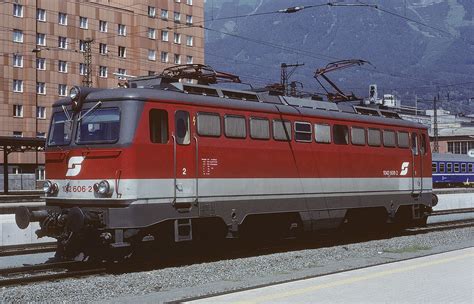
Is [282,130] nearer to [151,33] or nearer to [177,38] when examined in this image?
[151,33]

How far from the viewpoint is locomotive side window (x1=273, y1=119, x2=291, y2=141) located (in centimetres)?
1686

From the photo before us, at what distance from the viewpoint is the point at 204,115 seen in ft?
49.1

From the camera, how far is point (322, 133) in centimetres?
1847

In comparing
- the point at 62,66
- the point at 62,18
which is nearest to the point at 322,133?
the point at 62,66

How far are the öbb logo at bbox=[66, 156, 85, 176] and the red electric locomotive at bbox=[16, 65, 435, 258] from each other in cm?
2

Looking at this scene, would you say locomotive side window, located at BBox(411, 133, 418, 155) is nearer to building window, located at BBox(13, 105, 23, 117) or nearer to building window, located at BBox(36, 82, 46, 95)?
building window, located at BBox(13, 105, 23, 117)

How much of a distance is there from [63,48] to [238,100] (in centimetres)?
6096

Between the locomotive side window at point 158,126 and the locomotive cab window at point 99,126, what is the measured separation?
2.31 feet

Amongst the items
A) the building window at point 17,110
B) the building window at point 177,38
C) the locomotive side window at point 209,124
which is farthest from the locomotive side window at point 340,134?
the building window at point 177,38

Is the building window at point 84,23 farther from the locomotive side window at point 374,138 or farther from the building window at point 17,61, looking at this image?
the locomotive side window at point 374,138

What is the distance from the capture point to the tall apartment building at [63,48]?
224ft

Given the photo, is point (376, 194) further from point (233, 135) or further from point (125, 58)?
point (125, 58)

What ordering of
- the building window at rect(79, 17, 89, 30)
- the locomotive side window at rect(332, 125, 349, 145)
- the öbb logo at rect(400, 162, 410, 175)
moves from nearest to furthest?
the locomotive side window at rect(332, 125, 349, 145) < the öbb logo at rect(400, 162, 410, 175) < the building window at rect(79, 17, 89, 30)

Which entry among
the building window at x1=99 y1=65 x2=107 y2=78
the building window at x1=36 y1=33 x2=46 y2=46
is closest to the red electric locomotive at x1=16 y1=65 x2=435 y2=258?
the building window at x1=36 y1=33 x2=46 y2=46
